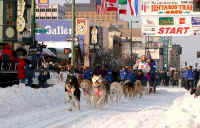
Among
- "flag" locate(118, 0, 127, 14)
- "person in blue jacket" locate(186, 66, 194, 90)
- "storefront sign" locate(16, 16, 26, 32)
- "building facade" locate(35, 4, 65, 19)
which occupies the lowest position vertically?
"person in blue jacket" locate(186, 66, 194, 90)

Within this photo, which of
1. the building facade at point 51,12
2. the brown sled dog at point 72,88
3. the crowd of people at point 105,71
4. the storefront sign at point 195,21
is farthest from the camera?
the building facade at point 51,12

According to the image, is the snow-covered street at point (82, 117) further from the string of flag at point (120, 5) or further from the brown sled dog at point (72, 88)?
the string of flag at point (120, 5)

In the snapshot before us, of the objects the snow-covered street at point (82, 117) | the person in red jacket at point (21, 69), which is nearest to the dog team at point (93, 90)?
the snow-covered street at point (82, 117)

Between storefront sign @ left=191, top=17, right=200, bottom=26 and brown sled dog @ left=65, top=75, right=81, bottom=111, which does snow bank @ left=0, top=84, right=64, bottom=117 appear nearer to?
brown sled dog @ left=65, top=75, right=81, bottom=111

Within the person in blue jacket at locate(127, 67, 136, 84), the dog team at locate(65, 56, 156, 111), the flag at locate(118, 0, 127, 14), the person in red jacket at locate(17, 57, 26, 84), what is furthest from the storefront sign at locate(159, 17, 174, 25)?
the person in red jacket at locate(17, 57, 26, 84)

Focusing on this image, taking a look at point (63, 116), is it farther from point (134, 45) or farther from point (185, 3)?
point (134, 45)

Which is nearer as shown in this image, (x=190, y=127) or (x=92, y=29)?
(x=190, y=127)

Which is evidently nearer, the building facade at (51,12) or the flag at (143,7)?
the flag at (143,7)

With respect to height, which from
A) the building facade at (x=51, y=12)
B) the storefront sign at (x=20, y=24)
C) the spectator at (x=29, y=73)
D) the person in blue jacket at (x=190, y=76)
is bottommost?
the person in blue jacket at (x=190, y=76)

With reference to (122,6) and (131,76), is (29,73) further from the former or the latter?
(122,6)

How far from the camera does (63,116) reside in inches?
423

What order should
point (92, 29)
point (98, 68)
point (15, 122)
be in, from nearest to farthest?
point (15, 122)
point (98, 68)
point (92, 29)

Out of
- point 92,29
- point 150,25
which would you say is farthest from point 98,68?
point 92,29

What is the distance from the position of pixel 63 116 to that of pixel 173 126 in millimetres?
4344
